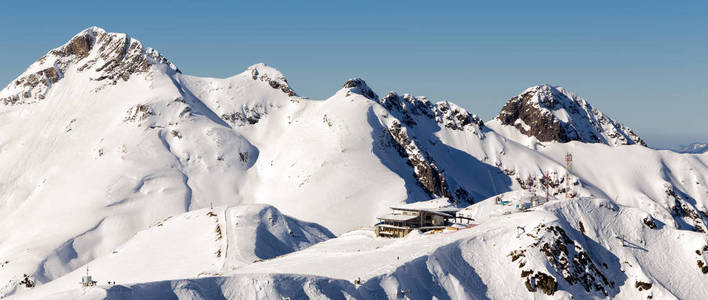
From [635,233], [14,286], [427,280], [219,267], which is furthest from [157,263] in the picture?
[635,233]

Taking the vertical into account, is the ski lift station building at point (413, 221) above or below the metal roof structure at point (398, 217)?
below

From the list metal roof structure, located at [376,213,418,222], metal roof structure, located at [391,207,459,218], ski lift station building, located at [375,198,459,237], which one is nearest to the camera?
ski lift station building, located at [375,198,459,237]

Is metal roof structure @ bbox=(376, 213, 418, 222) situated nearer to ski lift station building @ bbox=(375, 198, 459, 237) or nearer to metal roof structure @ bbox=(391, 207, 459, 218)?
ski lift station building @ bbox=(375, 198, 459, 237)

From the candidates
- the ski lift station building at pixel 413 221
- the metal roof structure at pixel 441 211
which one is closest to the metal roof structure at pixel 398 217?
the ski lift station building at pixel 413 221

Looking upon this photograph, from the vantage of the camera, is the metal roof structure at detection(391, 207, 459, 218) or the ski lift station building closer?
the ski lift station building

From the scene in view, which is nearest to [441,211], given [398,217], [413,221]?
[413,221]

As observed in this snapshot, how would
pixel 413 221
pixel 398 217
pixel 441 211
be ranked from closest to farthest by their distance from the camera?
pixel 413 221 < pixel 398 217 < pixel 441 211

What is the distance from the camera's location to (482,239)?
3748 inches

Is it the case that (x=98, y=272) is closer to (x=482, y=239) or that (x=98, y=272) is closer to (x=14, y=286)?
(x=14, y=286)

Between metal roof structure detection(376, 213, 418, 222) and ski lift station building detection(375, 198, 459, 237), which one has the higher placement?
metal roof structure detection(376, 213, 418, 222)

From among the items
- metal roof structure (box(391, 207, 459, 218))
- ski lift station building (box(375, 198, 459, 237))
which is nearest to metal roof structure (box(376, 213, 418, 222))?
ski lift station building (box(375, 198, 459, 237))

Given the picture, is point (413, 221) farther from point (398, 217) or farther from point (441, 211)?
point (441, 211)

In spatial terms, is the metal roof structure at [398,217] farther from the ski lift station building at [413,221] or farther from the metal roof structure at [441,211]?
→ the metal roof structure at [441,211]

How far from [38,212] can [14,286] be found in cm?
4788
